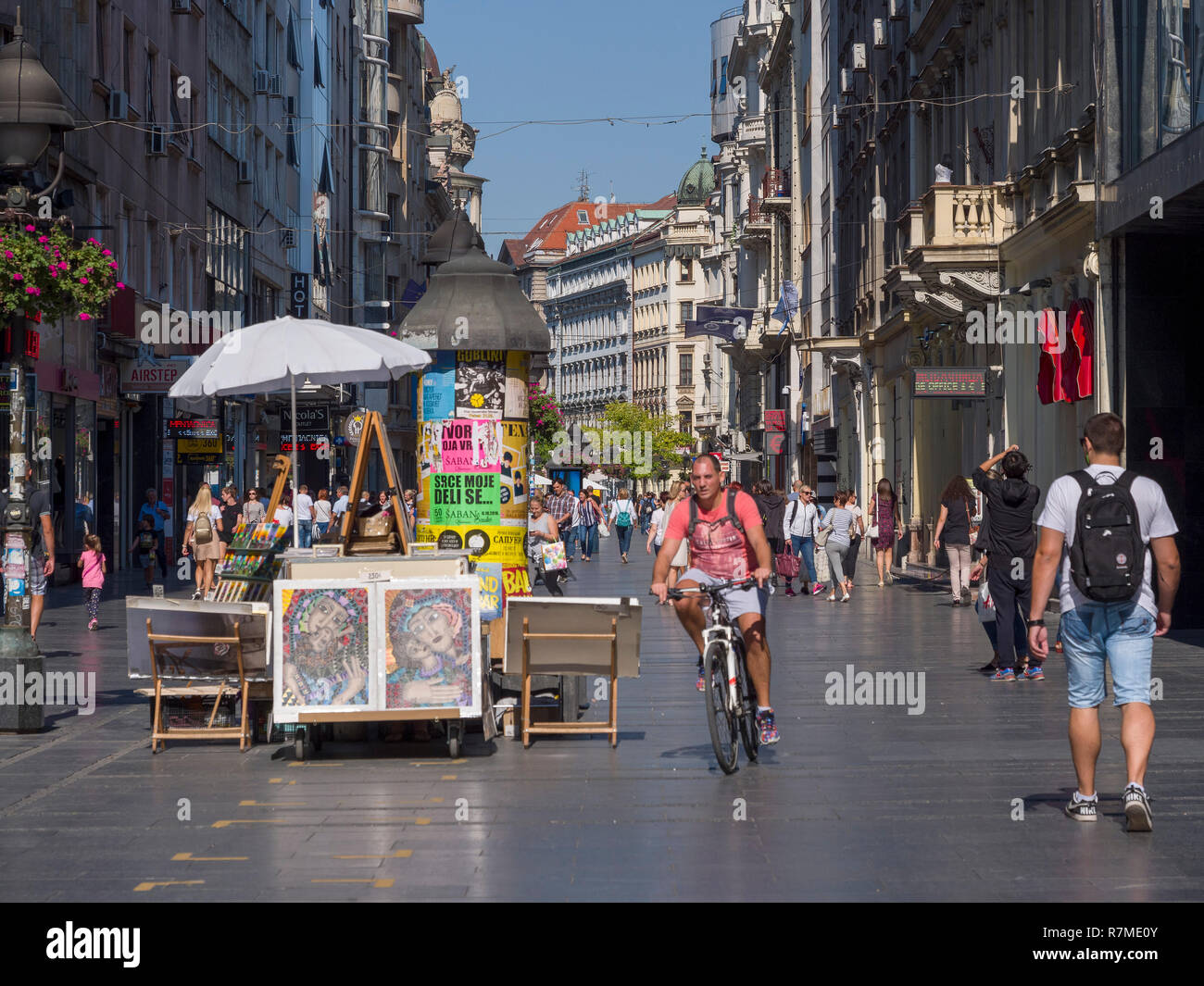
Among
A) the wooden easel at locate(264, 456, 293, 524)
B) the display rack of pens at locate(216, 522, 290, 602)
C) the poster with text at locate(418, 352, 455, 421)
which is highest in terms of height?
the poster with text at locate(418, 352, 455, 421)

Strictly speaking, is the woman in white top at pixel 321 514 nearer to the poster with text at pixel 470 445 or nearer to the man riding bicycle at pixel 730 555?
the poster with text at pixel 470 445

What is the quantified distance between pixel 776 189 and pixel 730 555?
65.9 metres

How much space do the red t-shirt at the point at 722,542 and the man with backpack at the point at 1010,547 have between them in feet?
18.3

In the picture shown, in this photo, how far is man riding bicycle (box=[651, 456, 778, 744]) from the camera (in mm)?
11531

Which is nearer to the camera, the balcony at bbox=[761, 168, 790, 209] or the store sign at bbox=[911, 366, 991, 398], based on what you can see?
the store sign at bbox=[911, 366, 991, 398]

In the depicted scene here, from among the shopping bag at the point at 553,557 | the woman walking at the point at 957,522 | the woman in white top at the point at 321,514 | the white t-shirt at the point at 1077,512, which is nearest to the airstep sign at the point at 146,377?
the woman in white top at the point at 321,514

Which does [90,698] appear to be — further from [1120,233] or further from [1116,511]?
[1120,233]

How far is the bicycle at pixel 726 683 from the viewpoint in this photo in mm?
10773

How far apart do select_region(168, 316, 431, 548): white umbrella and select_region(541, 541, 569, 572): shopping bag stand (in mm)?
12471

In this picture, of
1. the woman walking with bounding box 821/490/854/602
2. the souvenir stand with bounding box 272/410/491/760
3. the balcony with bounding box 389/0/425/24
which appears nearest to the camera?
the souvenir stand with bounding box 272/410/491/760

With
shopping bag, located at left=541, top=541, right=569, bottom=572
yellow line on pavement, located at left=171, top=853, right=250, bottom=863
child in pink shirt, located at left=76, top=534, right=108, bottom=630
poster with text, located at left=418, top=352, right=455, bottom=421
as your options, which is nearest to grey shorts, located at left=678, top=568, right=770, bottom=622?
poster with text, located at left=418, top=352, right=455, bottom=421

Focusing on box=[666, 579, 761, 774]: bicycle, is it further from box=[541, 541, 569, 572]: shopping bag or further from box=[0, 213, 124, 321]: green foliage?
box=[541, 541, 569, 572]: shopping bag

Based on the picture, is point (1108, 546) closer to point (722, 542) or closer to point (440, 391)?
point (722, 542)

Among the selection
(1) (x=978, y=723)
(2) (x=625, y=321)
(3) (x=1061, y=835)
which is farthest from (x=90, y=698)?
(2) (x=625, y=321)
